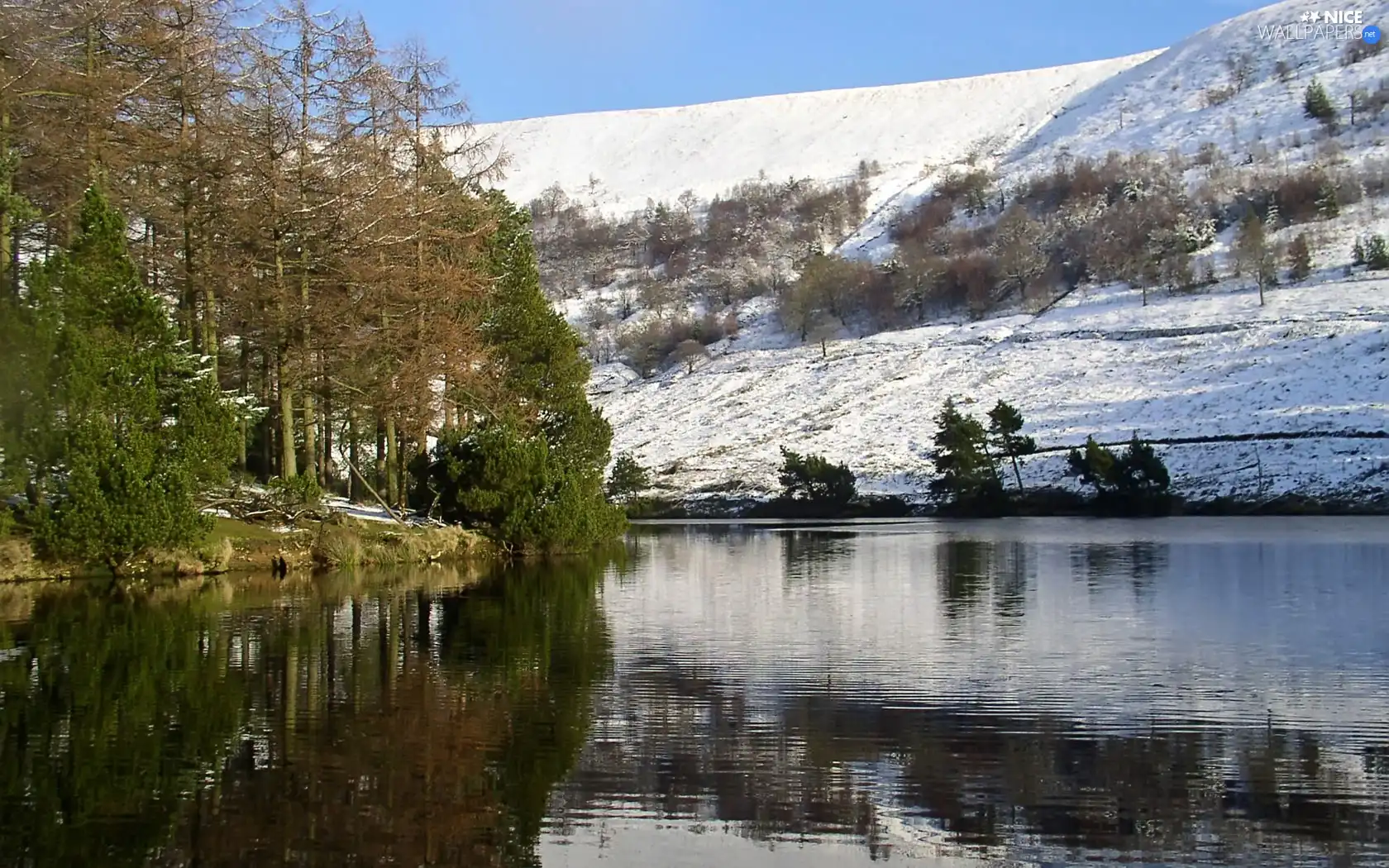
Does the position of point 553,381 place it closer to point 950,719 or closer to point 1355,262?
point 950,719

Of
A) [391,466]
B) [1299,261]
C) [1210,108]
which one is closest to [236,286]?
[391,466]

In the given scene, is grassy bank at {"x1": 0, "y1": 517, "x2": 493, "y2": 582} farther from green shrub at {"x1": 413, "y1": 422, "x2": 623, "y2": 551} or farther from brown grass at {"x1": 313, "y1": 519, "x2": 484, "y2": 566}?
green shrub at {"x1": 413, "y1": 422, "x2": 623, "y2": 551}

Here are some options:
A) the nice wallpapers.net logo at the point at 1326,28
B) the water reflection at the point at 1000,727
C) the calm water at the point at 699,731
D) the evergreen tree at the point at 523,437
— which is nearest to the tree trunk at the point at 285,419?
the evergreen tree at the point at 523,437

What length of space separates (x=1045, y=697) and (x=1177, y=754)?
231cm

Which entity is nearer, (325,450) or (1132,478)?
(325,450)

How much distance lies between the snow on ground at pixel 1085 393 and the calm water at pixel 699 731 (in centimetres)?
4791

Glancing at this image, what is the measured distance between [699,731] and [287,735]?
2.95 meters

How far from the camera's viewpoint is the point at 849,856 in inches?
273

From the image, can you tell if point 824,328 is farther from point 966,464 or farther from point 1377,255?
Answer: point 966,464

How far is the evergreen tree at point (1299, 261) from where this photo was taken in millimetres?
100438

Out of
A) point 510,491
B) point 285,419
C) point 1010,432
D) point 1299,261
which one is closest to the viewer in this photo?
point 285,419

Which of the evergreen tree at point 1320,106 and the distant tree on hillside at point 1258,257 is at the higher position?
the evergreen tree at point 1320,106

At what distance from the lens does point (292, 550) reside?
91.5ft

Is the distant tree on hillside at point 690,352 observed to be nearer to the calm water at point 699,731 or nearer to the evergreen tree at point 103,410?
the evergreen tree at point 103,410
